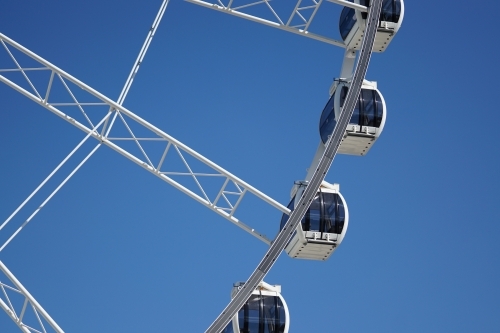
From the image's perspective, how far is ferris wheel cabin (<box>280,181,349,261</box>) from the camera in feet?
64.7

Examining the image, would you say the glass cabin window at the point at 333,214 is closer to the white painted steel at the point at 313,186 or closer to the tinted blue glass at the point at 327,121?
the white painted steel at the point at 313,186

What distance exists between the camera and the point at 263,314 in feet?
63.4

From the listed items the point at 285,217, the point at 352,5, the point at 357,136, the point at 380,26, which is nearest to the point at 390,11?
the point at 380,26

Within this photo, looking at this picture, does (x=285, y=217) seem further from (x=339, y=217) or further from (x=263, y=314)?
(x=263, y=314)

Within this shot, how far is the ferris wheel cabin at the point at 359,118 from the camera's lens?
2047 centimetres

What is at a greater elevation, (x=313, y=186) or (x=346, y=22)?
(x=346, y=22)

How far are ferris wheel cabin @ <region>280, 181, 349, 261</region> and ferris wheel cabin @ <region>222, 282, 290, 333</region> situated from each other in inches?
32.0

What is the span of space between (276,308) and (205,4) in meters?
5.30

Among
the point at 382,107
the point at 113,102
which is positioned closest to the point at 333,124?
the point at 382,107

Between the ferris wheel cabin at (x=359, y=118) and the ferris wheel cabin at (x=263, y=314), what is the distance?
9.62ft

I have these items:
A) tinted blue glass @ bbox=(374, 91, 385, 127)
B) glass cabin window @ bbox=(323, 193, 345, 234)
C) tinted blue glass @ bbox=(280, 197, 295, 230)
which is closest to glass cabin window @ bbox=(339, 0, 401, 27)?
tinted blue glass @ bbox=(374, 91, 385, 127)

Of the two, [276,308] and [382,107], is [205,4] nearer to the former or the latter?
[382,107]

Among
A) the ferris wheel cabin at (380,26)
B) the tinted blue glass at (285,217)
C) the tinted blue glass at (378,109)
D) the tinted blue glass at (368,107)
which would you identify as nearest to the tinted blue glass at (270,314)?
the tinted blue glass at (285,217)

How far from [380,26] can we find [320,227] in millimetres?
4016
